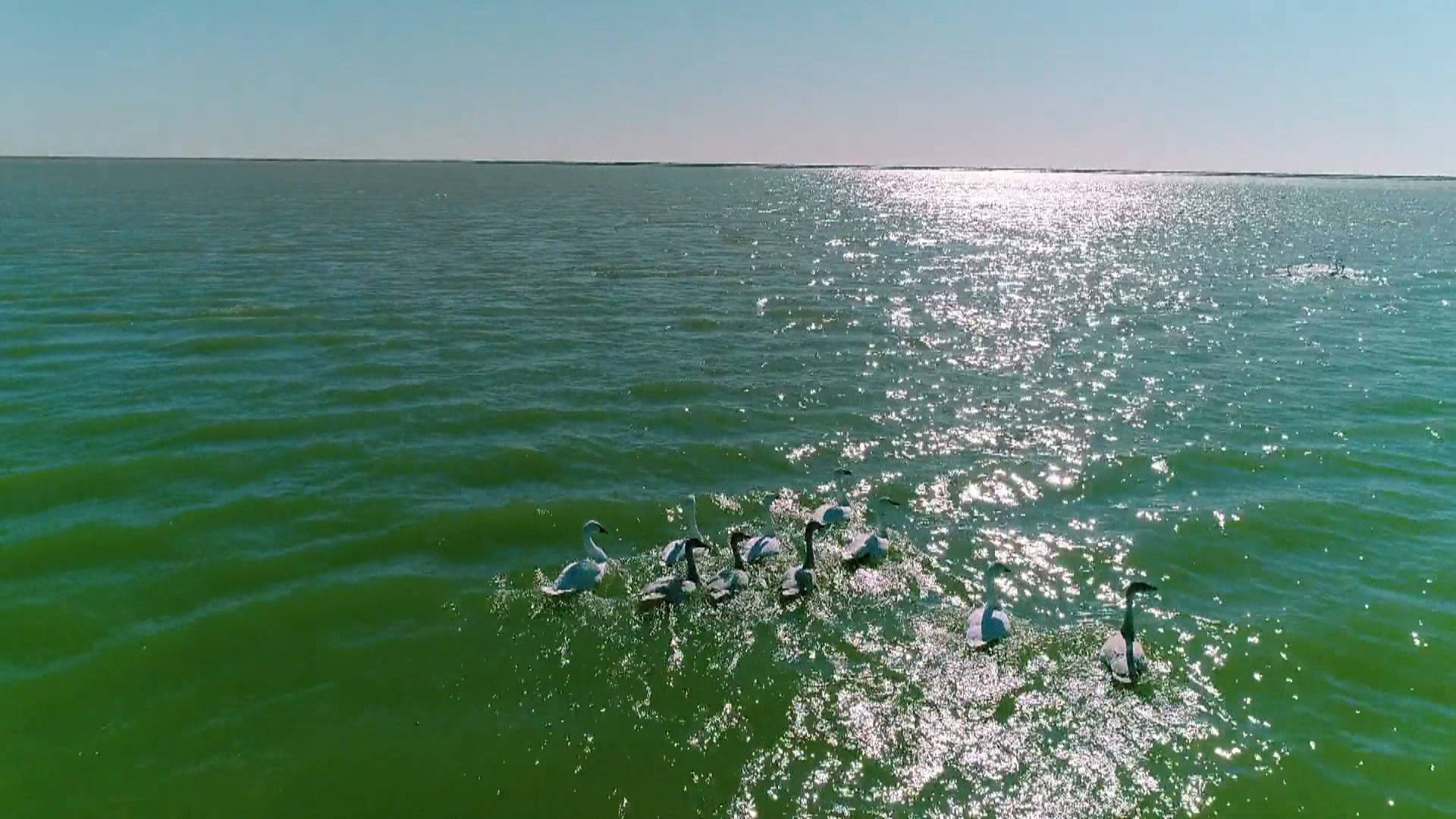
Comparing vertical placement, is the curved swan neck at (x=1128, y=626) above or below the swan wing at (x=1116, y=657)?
above

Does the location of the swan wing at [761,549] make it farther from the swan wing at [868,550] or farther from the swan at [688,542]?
the swan wing at [868,550]

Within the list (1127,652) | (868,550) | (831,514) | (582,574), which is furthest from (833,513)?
(1127,652)

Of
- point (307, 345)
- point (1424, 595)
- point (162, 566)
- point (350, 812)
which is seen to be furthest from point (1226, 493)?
point (307, 345)

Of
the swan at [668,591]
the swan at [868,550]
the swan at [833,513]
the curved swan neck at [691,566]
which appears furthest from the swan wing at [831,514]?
the swan at [668,591]

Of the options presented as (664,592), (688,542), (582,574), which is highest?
(688,542)

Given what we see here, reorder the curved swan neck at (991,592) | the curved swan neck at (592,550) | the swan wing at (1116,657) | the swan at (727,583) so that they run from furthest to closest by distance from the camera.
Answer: the curved swan neck at (592,550)
the swan at (727,583)
the curved swan neck at (991,592)
the swan wing at (1116,657)

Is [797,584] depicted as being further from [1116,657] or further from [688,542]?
[1116,657]

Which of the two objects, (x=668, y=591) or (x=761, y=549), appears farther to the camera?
(x=761, y=549)
